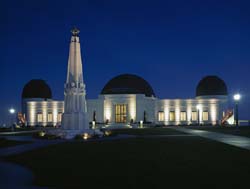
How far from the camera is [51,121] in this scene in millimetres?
69188

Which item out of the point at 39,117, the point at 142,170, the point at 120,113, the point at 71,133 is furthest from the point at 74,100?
the point at 39,117

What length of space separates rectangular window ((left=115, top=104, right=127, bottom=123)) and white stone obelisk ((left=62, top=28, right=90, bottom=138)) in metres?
34.1

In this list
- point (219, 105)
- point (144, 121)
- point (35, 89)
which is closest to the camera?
point (144, 121)

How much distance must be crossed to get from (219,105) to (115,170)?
6051cm

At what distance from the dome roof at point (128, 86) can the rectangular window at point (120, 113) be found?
308cm

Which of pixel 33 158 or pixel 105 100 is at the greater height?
pixel 105 100

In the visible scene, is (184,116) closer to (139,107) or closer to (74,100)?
(139,107)

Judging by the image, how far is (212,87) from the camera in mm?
69688

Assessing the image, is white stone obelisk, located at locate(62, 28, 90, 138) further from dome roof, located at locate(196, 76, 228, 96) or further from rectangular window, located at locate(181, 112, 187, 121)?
dome roof, located at locate(196, 76, 228, 96)

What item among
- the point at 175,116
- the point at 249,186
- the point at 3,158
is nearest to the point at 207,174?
the point at 249,186

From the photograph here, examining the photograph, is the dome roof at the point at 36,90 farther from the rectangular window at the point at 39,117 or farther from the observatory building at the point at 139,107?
the rectangular window at the point at 39,117

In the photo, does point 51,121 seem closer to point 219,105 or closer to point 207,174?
point 219,105

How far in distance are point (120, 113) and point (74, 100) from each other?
116 feet

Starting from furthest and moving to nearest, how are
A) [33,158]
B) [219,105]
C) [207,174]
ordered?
1. [219,105]
2. [33,158]
3. [207,174]
